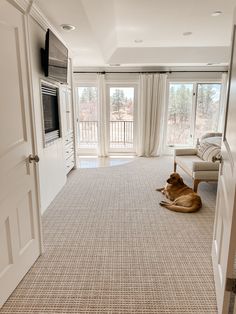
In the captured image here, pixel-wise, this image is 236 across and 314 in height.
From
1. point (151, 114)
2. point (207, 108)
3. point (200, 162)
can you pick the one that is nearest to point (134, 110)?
point (151, 114)

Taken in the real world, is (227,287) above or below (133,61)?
below

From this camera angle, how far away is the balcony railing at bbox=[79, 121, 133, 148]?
667 cm

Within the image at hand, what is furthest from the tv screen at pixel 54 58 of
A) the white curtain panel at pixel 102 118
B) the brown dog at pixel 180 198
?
the white curtain panel at pixel 102 118

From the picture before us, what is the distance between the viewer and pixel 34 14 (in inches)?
101

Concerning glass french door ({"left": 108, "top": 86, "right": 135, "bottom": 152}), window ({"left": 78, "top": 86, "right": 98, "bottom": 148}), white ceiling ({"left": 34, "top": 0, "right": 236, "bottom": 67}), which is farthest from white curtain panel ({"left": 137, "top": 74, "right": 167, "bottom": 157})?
window ({"left": 78, "top": 86, "right": 98, "bottom": 148})

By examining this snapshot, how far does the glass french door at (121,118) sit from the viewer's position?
6.37 meters

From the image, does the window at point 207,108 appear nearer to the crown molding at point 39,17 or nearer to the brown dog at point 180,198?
the brown dog at point 180,198

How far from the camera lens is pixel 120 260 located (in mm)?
2020

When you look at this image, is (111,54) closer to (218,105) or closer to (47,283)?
(218,105)

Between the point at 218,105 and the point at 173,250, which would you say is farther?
the point at 218,105

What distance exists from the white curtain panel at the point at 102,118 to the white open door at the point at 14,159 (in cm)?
453

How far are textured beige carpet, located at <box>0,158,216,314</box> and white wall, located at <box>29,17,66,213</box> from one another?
213 millimetres

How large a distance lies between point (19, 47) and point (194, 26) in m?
3.00

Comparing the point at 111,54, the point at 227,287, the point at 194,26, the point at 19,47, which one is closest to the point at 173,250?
the point at 227,287
